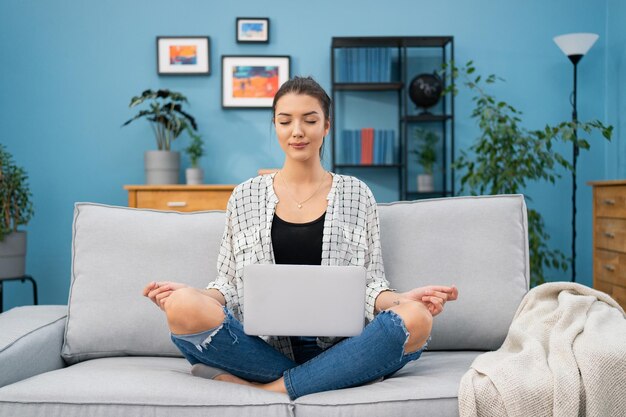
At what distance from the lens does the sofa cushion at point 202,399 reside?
1506mm

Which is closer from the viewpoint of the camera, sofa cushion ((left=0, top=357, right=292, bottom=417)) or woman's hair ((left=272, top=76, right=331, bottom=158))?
sofa cushion ((left=0, top=357, right=292, bottom=417))

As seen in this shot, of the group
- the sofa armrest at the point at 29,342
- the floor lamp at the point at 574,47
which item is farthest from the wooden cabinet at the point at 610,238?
the sofa armrest at the point at 29,342

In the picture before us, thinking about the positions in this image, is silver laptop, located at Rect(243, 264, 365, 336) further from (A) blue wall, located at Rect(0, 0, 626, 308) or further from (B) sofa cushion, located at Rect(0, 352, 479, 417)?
(A) blue wall, located at Rect(0, 0, 626, 308)

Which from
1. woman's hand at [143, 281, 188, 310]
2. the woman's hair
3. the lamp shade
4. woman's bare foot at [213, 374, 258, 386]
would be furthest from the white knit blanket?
the lamp shade

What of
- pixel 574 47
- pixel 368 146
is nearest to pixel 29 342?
pixel 368 146

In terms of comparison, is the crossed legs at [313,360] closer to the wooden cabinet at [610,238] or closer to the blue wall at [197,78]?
the wooden cabinet at [610,238]

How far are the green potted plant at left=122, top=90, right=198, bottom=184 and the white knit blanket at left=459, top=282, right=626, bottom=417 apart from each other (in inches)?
111

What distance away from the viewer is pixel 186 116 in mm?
4180

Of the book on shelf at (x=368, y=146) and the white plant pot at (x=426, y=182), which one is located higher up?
the book on shelf at (x=368, y=146)

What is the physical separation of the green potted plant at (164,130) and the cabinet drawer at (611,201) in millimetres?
2350

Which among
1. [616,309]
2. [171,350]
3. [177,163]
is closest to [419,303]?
[616,309]

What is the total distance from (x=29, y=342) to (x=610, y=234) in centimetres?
282

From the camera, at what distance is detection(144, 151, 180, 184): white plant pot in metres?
4.07

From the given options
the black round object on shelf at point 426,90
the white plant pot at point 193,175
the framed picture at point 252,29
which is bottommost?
the white plant pot at point 193,175
